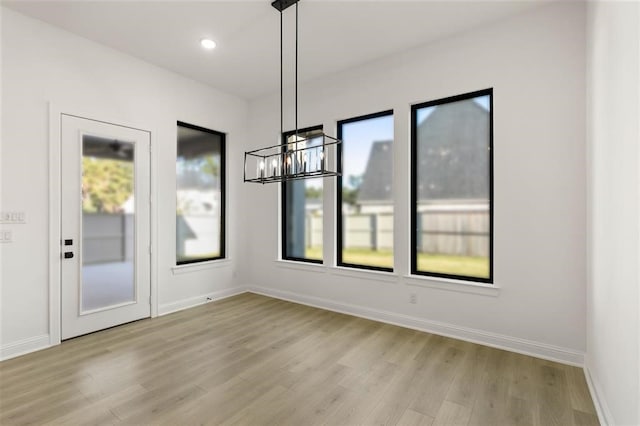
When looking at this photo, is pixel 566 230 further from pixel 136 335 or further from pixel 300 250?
pixel 136 335

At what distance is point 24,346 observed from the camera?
2973mm

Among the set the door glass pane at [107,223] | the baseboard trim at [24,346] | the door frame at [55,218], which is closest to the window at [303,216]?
the door glass pane at [107,223]

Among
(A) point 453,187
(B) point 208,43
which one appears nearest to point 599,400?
(A) point 453,187

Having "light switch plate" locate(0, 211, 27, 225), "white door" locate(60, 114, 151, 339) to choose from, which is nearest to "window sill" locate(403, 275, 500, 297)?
"white door" locate(60, 114, 151, 339)

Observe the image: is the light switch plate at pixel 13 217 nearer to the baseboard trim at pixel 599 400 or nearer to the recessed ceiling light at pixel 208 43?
the recessed ceiling light at pixel 208 43

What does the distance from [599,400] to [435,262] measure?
1778mm

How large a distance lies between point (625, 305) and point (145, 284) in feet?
14.6

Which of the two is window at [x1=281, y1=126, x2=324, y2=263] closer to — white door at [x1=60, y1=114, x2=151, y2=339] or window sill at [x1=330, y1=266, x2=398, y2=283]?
window sill at [x1=330, y1=266, x2=398, y2=283]

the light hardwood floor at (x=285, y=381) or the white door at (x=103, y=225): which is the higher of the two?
the white door at (x=103, y=225)

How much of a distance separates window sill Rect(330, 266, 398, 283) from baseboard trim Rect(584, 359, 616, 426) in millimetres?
1837

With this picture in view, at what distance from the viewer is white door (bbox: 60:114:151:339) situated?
3.31 m

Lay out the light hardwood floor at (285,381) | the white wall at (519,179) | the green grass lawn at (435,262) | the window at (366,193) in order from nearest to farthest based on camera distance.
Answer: the light hardwood floor at (285,381) < the white wall at (519,179) < the green grass lawn at (435,262) < the window at (366,193)

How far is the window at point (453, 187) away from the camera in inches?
134

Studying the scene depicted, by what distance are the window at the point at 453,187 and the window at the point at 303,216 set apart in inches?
56.6
